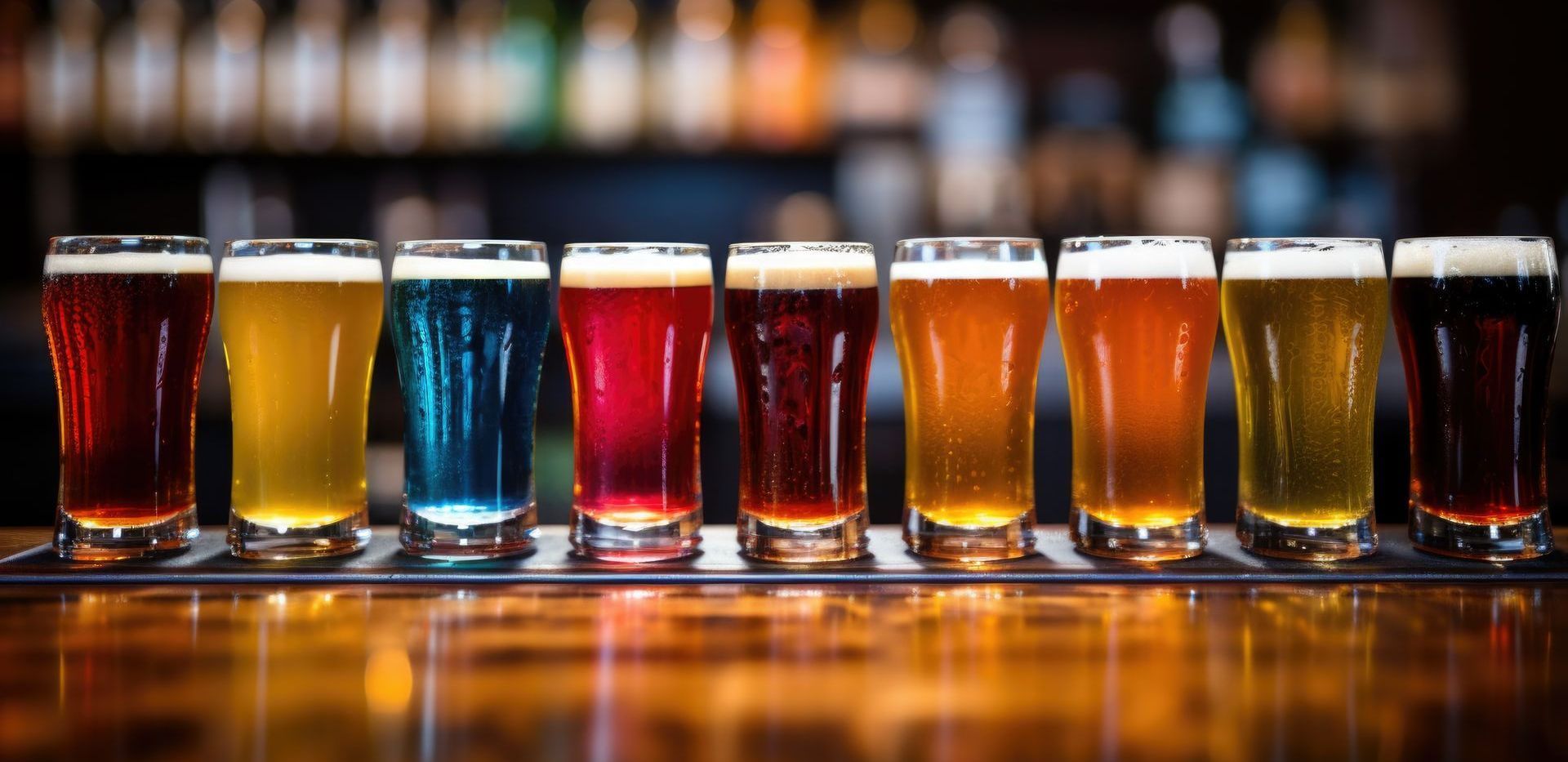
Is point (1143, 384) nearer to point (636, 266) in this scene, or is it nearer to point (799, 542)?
point (799, 542)

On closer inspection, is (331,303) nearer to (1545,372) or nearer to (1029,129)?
(1545,372)

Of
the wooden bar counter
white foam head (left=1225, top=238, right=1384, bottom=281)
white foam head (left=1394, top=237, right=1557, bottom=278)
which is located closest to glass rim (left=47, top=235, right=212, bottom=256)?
the wooden bar counter

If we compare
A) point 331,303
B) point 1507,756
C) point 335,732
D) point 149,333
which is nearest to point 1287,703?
point 1507,756

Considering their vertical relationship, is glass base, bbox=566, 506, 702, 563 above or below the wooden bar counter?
above

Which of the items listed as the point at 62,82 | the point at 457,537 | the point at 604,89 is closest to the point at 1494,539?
the point at 457,537

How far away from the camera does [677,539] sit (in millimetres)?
1064

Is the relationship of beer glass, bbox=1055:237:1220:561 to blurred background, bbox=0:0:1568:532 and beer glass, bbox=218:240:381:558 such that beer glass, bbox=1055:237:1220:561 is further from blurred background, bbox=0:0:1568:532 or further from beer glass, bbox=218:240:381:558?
blurred background, bbox=0:0:1568:532

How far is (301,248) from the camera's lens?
1093mm

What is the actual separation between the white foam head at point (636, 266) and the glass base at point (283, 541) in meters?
0.29

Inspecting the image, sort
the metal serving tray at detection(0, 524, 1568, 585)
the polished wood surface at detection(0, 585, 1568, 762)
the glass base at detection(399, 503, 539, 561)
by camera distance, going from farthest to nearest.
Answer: the glass base at detection(399, 503, 539, 561) < the metal serving tray at detection(0, 524, 1568, 585) < the polished wood surface at detection(0, 585, 1568, 762)

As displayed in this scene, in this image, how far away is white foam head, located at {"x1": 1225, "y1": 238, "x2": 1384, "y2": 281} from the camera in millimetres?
1073

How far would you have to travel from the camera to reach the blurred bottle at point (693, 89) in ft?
11.4

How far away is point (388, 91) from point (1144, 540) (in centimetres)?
289

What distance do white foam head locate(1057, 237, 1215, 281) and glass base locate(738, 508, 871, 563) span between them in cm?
30
